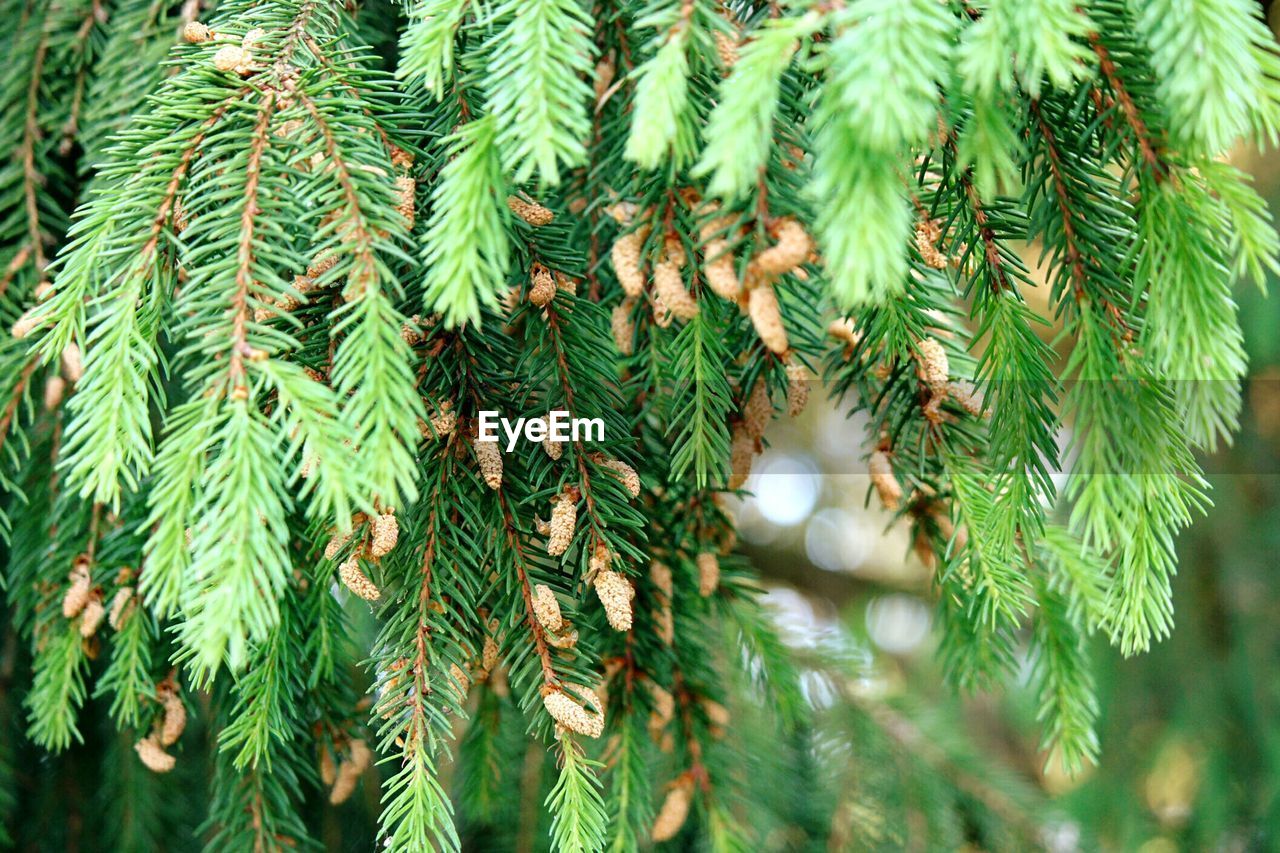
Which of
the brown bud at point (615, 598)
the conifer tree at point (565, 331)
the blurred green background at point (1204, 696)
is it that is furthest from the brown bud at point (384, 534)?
the blurred green background at point (1204, 696)

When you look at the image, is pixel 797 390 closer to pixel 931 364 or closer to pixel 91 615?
pixel 931 364

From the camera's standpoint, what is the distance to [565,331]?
58 centimetres

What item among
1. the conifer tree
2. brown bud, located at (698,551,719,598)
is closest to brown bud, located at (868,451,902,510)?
the conifer tree

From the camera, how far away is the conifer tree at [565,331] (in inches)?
16.8

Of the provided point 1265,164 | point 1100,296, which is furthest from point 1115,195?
point 1265,164

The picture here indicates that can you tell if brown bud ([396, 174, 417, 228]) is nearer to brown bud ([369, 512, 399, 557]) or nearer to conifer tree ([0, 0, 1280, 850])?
conifer tree ([0, 0, 1280, 850])

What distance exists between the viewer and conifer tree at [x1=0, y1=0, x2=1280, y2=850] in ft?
1.40

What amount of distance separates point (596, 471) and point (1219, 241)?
0.37 meters

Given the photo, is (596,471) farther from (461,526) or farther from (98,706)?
(98,706)

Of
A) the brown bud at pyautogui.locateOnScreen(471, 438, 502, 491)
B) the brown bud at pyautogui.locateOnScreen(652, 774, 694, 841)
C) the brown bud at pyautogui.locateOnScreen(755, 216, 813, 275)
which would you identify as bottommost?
the brown bud at pyautogui.locateOnScreen(652, 774, 694, 841)

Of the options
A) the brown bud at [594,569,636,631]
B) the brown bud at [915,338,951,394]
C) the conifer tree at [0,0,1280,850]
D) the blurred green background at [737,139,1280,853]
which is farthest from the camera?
the blurred green background at [737,139,1280,853]

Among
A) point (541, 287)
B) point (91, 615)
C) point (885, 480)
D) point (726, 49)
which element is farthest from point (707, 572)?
point (91, 615)

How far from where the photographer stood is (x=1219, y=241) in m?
0.51

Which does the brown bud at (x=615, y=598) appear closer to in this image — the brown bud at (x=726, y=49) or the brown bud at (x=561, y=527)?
the brown bud at (x=561, y=527)
